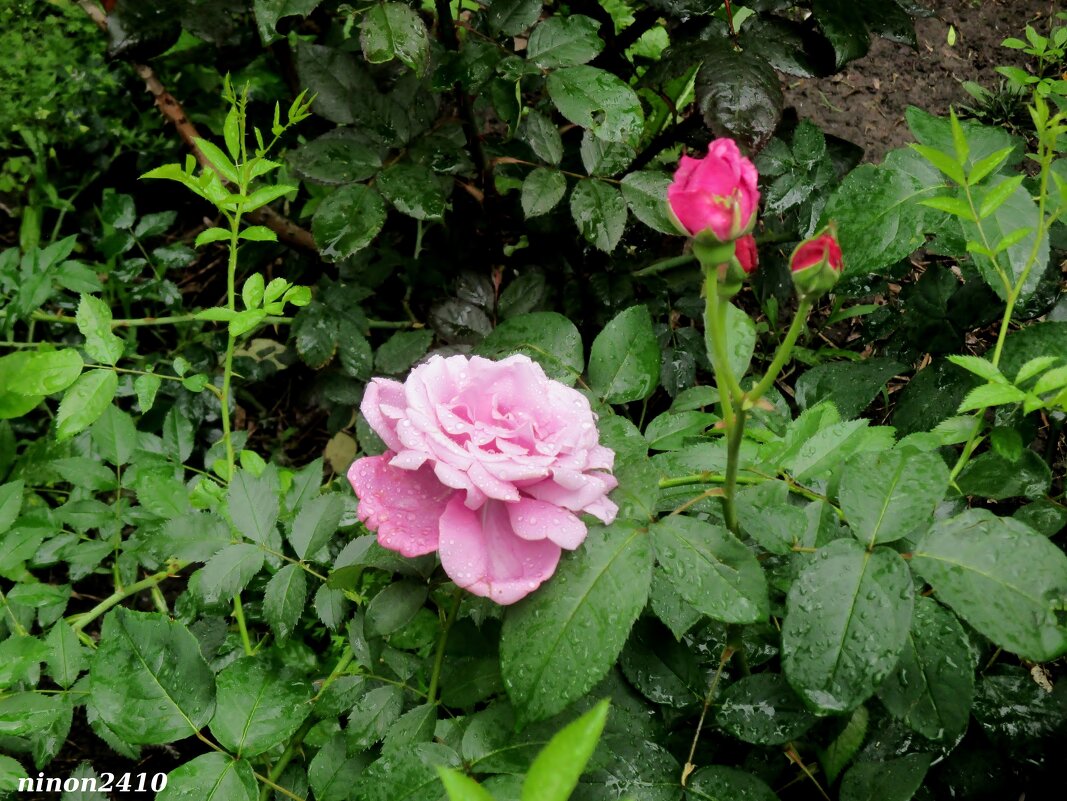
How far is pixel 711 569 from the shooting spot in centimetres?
61

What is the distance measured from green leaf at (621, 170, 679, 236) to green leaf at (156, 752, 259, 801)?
0.84 metres

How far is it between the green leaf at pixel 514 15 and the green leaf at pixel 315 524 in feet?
2.38

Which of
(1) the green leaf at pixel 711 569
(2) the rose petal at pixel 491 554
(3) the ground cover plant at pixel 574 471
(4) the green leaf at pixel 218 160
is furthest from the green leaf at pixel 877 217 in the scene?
(4) the green leaf at pixel 218 160

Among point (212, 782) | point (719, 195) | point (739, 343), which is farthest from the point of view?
point (739, 343)

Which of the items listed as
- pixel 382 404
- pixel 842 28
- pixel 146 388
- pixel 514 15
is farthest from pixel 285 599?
pixel 842 28

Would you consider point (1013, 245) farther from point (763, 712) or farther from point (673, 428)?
point (763, 712)

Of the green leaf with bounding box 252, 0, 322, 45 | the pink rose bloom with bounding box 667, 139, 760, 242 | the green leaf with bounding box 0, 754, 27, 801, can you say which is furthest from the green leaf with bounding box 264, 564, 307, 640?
the green leaf with bounding box 252, 0, 322, 45

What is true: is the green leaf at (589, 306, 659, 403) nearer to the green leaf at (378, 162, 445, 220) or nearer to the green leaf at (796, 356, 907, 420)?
the green leaf at (796, 356, 907, 420)

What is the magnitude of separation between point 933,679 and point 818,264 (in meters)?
0.35

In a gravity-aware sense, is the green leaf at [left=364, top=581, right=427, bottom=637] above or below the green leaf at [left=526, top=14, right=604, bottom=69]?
below

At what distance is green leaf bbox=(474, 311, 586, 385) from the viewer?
0.86m

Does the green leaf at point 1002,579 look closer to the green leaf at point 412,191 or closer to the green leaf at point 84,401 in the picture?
the green leaf at point 412,191

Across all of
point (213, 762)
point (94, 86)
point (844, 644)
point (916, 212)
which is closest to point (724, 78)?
point (916, 212)

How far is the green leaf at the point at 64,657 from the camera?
0.94 metres
